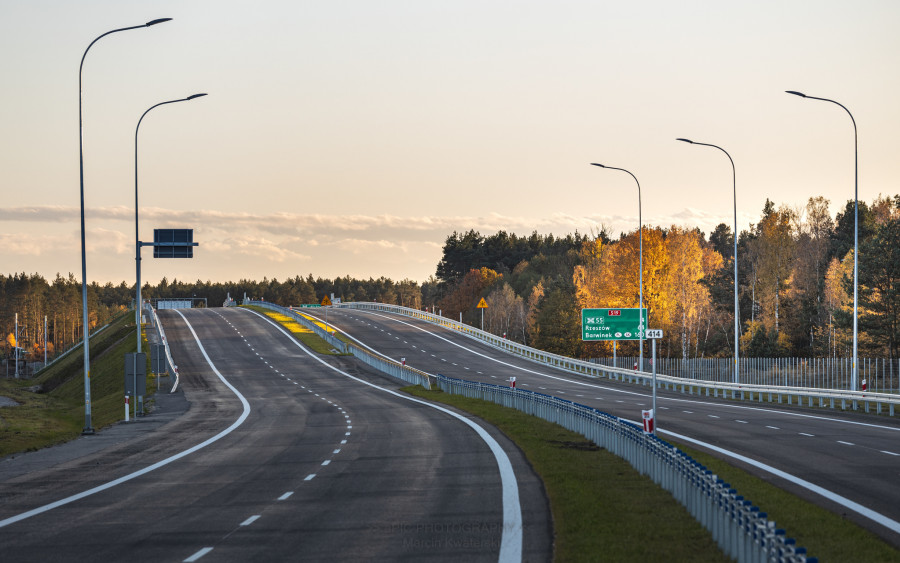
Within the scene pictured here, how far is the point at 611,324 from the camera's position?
5934 cm

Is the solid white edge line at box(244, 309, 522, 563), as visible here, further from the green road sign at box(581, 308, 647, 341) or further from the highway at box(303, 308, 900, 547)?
the green road sign at box(581, 308, 647, 341)

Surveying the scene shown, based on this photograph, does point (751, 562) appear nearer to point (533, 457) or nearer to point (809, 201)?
point (533, 457)

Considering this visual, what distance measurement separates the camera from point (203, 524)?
15016mm

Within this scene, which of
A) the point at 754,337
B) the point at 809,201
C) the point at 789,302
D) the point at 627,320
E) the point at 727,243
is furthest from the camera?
the point at 727,243

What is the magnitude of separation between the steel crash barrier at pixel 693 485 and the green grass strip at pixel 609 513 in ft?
0.75

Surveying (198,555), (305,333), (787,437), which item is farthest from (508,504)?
(305,333)

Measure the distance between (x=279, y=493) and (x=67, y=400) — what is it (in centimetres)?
6242

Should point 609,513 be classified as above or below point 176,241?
below

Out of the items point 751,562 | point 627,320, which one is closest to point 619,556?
point 751,562

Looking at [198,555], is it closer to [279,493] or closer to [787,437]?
[279,493]

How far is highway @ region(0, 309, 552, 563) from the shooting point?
13.2 meters

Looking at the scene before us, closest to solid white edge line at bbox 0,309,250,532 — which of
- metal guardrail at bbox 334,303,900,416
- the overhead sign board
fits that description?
the overhead sign board

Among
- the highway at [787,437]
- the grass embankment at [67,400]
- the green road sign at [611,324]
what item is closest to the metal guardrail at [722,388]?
the highway at [787,437]

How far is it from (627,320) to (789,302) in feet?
150
